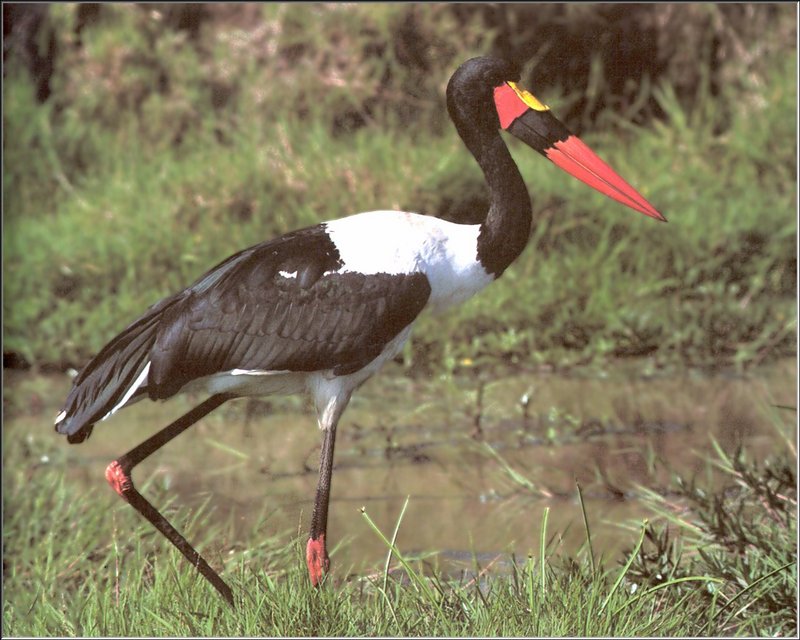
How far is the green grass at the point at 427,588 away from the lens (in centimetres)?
345

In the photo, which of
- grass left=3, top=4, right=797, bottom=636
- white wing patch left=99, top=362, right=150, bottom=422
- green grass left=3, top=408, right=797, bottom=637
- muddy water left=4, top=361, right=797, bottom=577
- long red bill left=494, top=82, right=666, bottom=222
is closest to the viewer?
green grass left=3, top=408, right=797, bottom=637

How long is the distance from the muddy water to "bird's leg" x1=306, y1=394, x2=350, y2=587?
37 cm

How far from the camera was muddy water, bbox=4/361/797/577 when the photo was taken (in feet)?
16.1

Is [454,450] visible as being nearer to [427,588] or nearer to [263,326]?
[263,326]

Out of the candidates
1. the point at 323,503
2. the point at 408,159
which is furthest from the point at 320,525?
the point at 408,159

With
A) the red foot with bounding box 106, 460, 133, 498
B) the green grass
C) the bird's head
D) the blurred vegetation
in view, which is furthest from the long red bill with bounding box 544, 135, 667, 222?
the blurred vegetation

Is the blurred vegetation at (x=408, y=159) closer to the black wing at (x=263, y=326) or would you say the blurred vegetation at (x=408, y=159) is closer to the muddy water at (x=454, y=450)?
the muddy water at (x=454, y=450)

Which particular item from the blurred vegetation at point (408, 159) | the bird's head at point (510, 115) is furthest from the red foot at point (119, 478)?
the blurred vegetation at point (408, 159)

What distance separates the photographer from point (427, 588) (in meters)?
3.42

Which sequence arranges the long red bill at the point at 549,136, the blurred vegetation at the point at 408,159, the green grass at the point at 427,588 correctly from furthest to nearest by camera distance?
the blurred vegetation at the point at 408,159
the long red bill at the point at 549,136
the green grass at the point at 427,588

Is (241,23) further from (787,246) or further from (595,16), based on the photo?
(787,246)

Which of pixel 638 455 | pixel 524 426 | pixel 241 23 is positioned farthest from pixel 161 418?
pixel 241 23

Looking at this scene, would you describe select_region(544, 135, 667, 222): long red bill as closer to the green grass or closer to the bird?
the bird

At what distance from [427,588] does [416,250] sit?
0.97m
